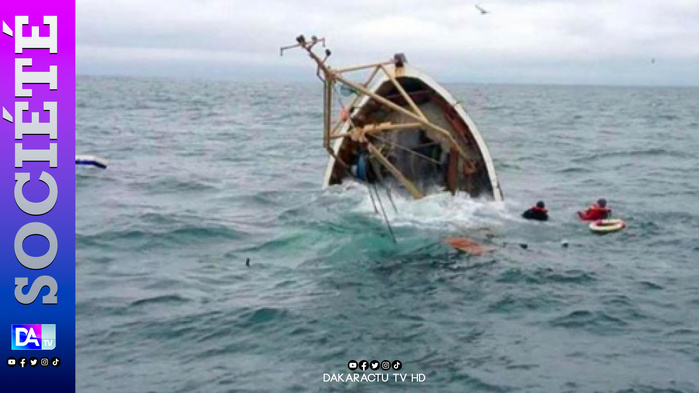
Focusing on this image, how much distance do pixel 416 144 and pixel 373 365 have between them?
1412 cm

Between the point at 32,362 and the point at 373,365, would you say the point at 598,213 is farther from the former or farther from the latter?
the point at 32,362

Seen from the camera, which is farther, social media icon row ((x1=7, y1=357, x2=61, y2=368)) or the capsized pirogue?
the capsized pirogue

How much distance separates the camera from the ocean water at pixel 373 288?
47.1 ft

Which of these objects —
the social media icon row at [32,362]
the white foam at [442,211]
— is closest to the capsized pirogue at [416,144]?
the white foam at [442,211]

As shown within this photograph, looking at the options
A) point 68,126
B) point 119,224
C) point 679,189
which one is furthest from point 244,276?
point 679,189

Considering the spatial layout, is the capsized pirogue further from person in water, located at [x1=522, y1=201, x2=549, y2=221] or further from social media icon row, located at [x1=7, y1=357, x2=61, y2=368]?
social media icon row, located at [x1=7, y1=357, x2=61, y2=368]

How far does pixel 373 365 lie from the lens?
14.4 meters

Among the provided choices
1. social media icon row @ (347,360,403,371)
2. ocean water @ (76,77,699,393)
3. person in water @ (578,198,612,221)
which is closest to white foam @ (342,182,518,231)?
ocean water @ (76,77,699,393)

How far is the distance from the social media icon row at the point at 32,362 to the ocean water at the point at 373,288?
0.91 m

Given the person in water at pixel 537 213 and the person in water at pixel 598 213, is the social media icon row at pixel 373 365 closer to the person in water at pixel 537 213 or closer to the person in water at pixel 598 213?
the person in water at pixel 537 213

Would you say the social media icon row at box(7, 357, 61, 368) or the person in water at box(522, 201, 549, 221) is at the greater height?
the person in water at box(522, 201, 549, 221)

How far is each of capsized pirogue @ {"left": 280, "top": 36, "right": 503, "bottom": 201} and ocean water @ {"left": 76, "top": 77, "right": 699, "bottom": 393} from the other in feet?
2.66

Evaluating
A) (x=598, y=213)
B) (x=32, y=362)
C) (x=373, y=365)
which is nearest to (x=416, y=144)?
(x=598, y=213)

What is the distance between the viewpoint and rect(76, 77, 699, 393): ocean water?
14.3m
